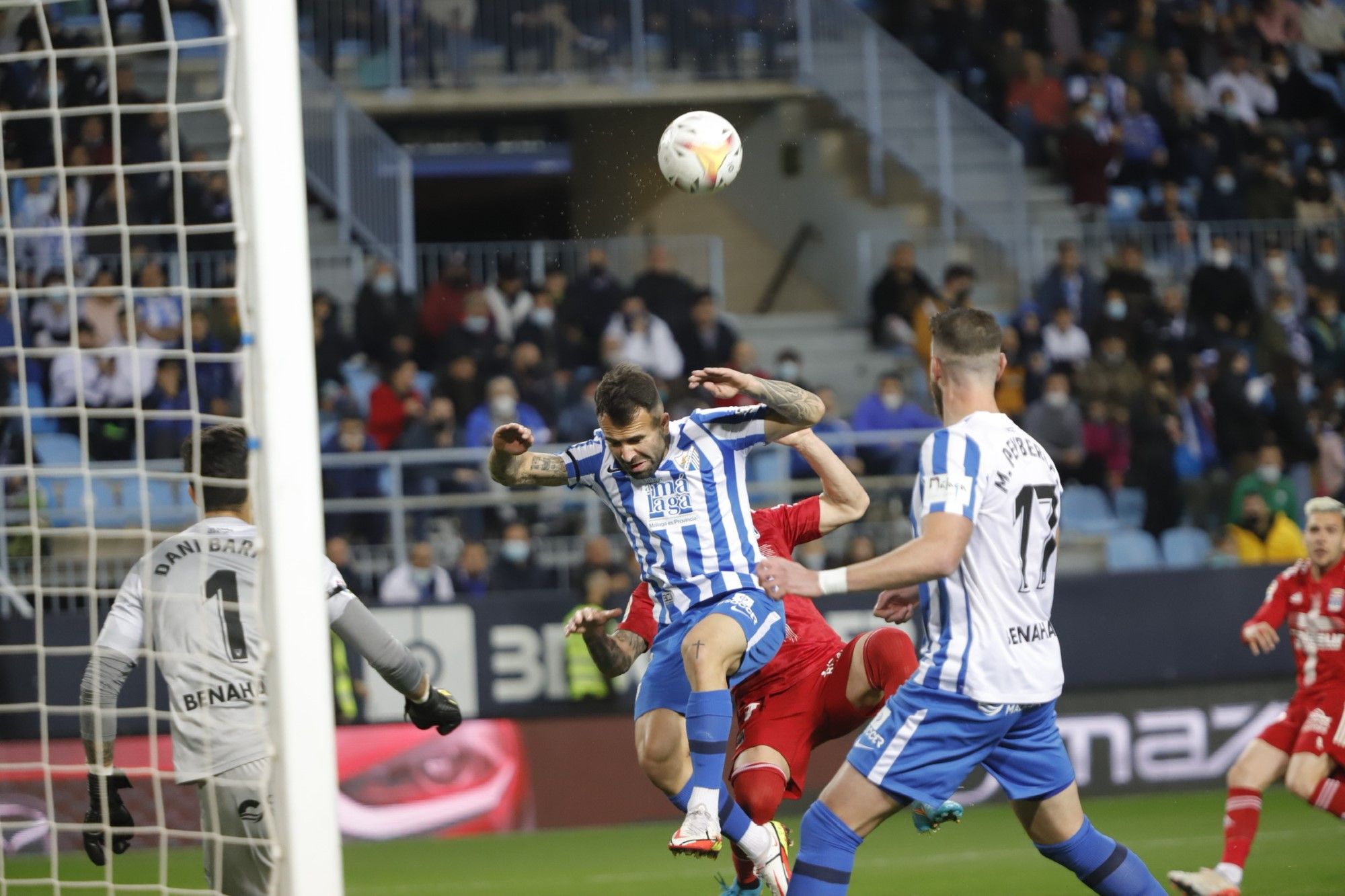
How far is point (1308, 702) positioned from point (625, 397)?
3.83 m

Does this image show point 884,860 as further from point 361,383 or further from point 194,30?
point 194,30

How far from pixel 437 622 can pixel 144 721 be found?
6.43 feet

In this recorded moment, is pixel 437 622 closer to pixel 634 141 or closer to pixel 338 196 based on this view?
pixel 338 196

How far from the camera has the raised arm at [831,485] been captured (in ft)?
20.3

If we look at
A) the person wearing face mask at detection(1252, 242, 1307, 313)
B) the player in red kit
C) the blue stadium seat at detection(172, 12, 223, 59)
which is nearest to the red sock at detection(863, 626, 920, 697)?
the player in red kit

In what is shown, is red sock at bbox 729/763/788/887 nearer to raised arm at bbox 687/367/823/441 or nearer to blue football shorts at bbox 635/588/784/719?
blue football shorts at bbox 635/588/784/719

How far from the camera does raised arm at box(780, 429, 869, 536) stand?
619 centimetres

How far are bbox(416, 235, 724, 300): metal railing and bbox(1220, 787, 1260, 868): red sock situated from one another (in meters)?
8.33

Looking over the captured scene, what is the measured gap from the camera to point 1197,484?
1306 cm

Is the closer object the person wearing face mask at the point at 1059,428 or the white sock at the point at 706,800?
the white sock at the point at 706,800

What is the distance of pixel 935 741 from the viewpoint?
186 inches

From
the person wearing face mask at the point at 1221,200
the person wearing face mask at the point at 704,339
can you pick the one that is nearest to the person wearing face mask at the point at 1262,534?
the person wearing face mask at the point at 704,339

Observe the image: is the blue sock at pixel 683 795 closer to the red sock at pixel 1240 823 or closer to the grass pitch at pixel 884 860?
the grass pitch at pixel 884 860

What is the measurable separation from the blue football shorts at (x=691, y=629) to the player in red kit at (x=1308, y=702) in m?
2.55
